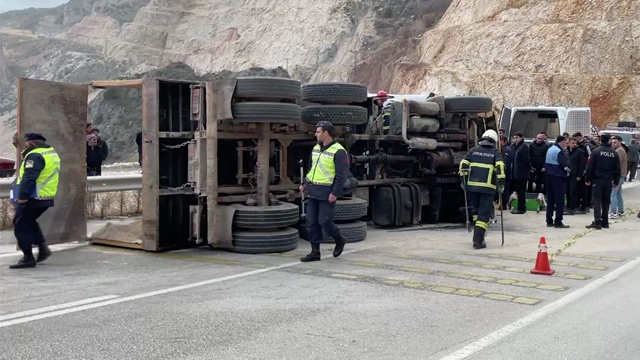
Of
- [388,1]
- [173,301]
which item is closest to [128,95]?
[388,1]

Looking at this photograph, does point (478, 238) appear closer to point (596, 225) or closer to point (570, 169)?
point (596, 225)

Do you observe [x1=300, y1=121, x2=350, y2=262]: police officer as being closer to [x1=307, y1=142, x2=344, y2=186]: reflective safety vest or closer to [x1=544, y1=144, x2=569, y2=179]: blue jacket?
[x1=307, y1=142, x2=344, y2=186]: reflective safety vest

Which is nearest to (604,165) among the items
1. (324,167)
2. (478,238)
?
(478,238)

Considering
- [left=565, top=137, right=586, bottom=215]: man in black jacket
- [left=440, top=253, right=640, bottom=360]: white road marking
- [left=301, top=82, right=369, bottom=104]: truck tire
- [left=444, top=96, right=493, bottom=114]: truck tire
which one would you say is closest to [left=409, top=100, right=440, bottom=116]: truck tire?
[left=444, top=96, right=493, bottom=114]: truck tire

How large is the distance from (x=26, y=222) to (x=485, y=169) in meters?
6.30

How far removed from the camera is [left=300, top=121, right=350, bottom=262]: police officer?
30.2 feet

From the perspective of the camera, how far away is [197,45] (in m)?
75.4

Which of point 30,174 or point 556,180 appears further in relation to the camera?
point 556,180

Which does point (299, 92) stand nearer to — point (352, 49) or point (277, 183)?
point (277, 183)

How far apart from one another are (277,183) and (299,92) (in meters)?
1.75

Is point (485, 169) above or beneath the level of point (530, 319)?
above

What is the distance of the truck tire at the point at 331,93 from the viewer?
1112cm

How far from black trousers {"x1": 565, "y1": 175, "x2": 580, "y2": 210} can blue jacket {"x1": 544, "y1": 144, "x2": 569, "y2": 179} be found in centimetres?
274

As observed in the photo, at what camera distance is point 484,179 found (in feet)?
35.0
